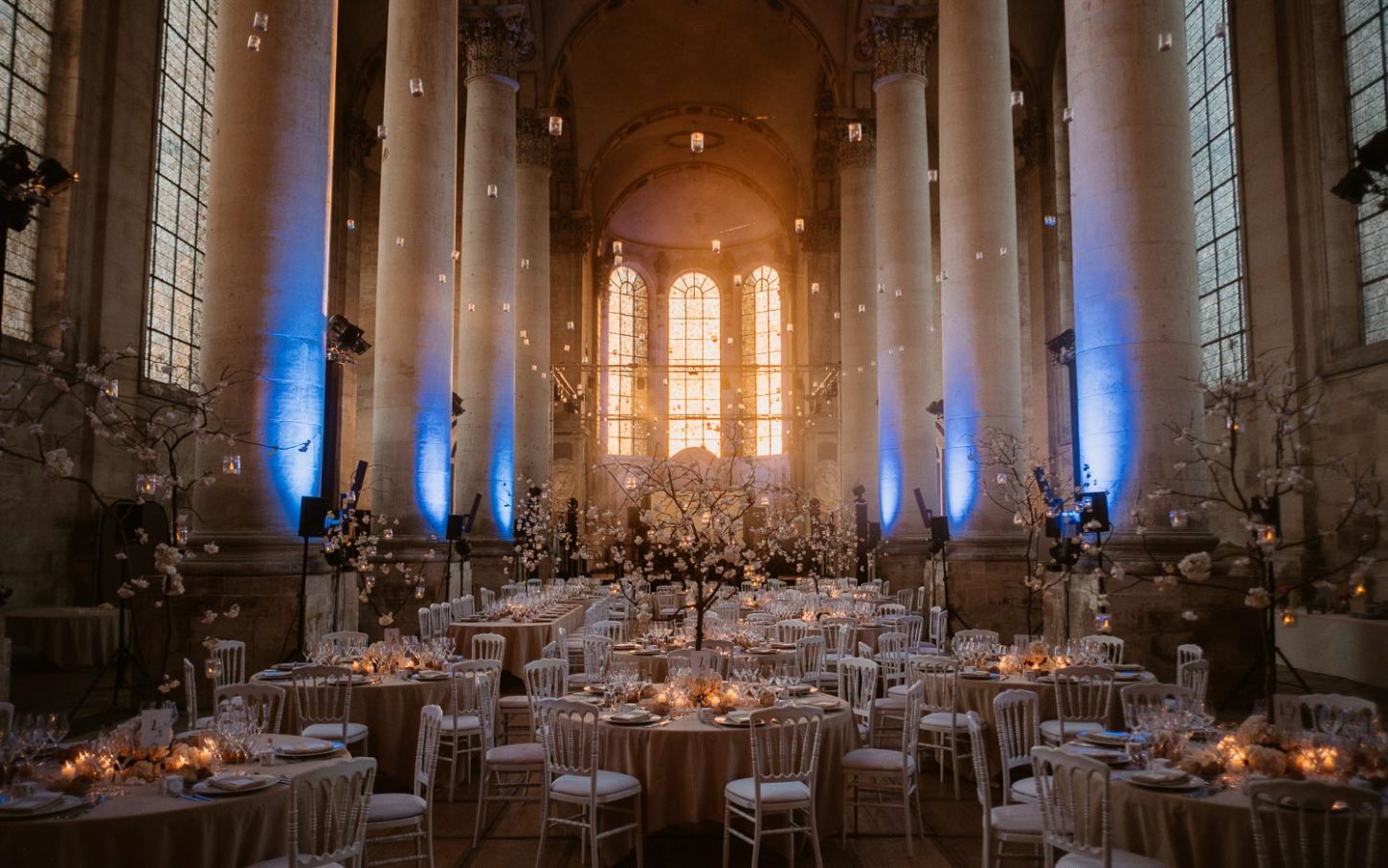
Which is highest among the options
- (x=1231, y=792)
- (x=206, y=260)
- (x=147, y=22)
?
(x=147, y=22)

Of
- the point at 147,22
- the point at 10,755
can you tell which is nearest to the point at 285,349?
the point at 10,755

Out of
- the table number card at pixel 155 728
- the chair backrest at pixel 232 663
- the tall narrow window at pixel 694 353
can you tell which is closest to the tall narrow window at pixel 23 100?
the chair backrest at pixel 232 663

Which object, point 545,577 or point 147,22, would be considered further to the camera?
point 545,577

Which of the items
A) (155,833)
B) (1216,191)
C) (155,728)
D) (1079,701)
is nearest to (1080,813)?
(1079,701)

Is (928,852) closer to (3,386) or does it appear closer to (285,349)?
(285,349)

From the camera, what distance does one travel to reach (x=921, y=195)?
689 inches

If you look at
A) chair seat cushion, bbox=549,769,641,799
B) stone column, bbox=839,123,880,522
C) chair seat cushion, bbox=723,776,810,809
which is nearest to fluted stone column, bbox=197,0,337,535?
chair seat cushion, bbox=549,769,641,799

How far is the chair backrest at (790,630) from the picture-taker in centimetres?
1074

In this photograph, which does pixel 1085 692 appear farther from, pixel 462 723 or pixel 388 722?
pixel 388 722

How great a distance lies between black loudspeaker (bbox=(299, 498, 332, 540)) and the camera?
Result: 814 centimetres

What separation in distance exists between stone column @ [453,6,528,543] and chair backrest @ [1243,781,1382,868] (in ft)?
47.4

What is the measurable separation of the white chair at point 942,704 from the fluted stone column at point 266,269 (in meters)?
5.65

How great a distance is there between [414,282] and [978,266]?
7909 millimetres

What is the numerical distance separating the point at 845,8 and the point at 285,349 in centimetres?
2140
